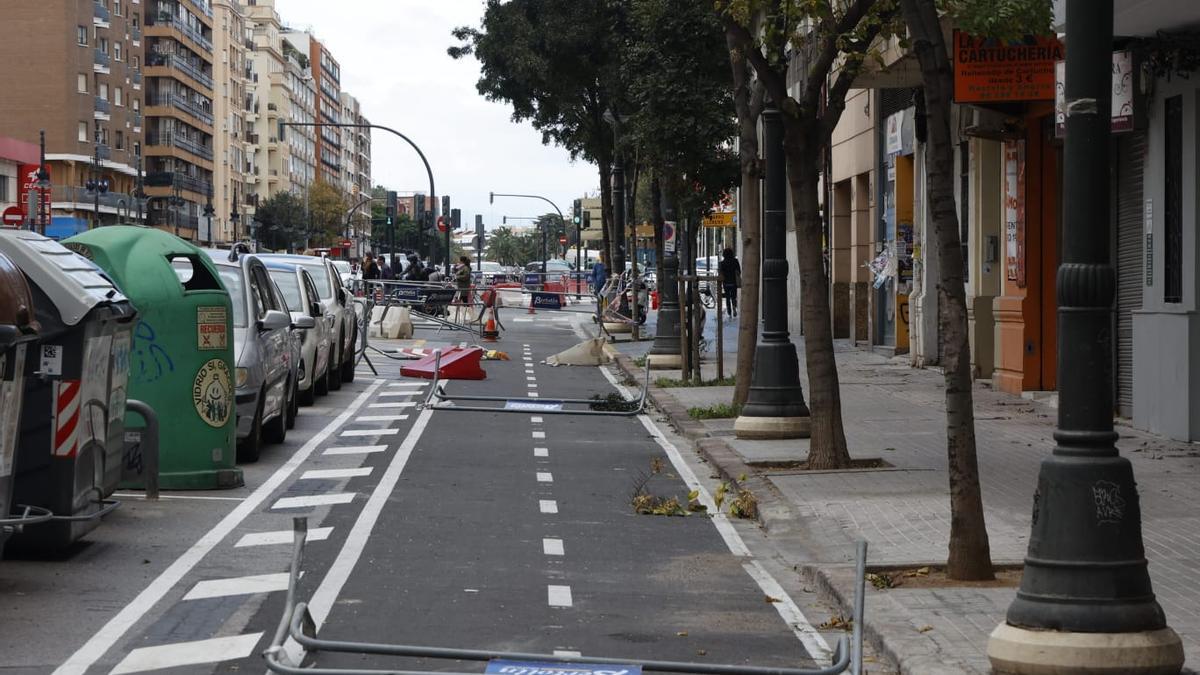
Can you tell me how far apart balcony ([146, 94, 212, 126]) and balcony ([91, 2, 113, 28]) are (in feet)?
45.0

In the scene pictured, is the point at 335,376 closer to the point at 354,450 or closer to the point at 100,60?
the point at 354,450

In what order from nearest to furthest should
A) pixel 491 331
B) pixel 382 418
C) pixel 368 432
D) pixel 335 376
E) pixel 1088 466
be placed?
pixel 1088 466 → pixel 368 432 → pixel 382 418 → pixel 335 376 → pixel 491 331

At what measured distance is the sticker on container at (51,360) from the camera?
970 cm

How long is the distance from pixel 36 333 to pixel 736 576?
13.4ft

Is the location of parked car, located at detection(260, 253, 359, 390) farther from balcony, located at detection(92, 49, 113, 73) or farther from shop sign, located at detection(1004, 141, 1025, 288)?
balcony, located at detection(92, 49, 113, 73)

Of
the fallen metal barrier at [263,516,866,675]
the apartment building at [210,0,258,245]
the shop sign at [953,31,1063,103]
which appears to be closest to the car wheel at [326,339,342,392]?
the shop sign at [953,31,1063,103]

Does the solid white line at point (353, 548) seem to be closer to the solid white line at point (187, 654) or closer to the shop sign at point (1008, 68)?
the solid white line at point (187, 654)

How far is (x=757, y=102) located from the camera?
2095 cm

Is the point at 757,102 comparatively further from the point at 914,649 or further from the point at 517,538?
the point at 914,649

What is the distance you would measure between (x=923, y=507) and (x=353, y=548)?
400 cm

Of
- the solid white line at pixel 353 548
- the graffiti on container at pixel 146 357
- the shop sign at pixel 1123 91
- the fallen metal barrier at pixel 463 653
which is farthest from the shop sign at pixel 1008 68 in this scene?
the fallen metal barrier at pixel 463 653

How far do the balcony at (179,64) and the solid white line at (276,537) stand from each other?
113345mm

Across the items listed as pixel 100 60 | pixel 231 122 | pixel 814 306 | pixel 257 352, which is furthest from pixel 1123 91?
pixel 231 122

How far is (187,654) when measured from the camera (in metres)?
7.69
